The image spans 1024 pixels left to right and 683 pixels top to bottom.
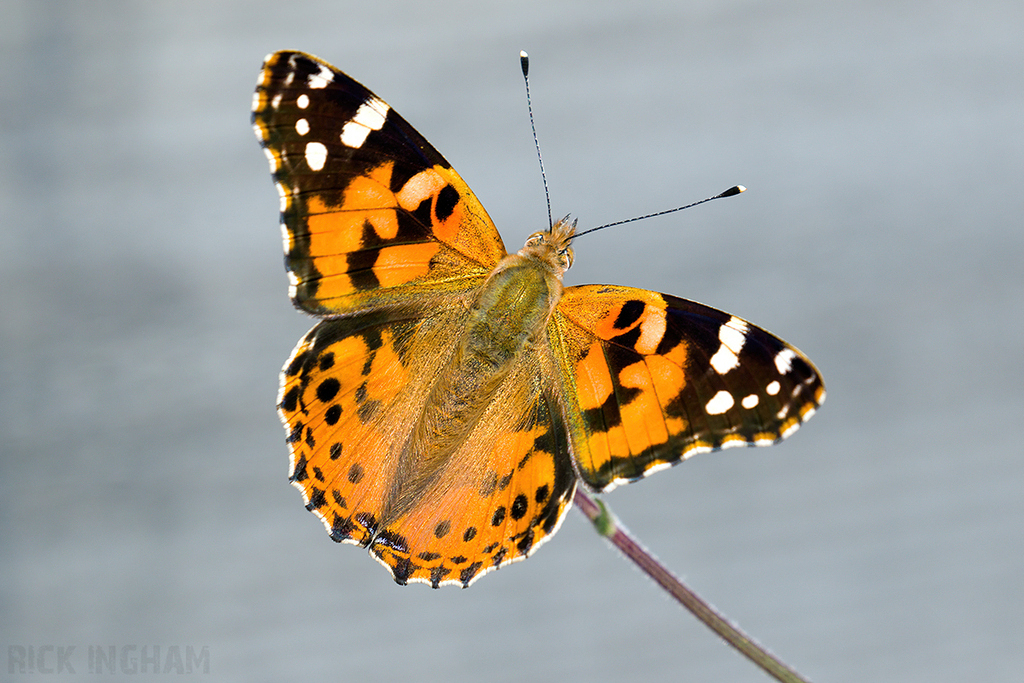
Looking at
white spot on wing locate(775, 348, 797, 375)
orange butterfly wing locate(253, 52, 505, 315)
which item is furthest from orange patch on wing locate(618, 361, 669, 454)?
orange butterfly wing locate(253, 52, 505, 315)

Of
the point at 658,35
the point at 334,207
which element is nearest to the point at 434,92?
the point at 658,35

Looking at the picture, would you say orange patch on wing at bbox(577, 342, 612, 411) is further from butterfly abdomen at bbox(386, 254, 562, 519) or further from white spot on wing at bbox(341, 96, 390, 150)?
white spot on wing at bbox(341, 96, 390, 150)

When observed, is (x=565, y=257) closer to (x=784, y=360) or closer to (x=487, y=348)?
(x=487, y=348)

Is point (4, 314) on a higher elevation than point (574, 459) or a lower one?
higher

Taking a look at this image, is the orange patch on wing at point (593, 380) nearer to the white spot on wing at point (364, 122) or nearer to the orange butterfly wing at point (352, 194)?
the orange butterfly wing at point (352, 194)

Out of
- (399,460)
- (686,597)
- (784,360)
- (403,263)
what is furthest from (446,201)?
(686,597)

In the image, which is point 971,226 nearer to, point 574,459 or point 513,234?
point 513,234

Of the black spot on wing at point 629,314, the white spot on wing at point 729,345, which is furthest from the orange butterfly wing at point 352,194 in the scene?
the white spot on wing at point 729,345
